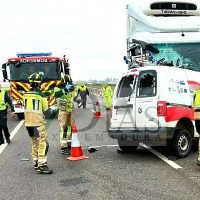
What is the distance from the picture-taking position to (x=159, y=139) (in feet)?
24.2

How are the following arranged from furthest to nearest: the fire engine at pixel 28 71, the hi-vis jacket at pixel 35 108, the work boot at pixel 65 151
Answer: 1. the fire engine at pixel 28 71
2. the work boot at pixel 65 151
3. the hi-vis jacket at pixel 35 108

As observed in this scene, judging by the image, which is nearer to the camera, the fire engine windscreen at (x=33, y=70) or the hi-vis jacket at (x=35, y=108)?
the hi-vis jacket at (x=35, y=108)

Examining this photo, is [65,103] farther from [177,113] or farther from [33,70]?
[33,70]

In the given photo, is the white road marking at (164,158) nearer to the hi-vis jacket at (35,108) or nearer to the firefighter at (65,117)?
the firefighter at (65,117)

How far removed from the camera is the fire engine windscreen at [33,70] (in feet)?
55.4

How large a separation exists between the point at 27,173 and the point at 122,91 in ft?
9.29

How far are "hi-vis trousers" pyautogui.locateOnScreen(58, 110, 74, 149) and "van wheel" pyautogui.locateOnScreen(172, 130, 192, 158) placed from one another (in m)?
2.65

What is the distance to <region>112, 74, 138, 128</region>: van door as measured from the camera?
785 cm

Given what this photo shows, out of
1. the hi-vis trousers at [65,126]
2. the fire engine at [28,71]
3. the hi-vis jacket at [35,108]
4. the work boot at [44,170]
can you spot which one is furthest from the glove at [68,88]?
the fire engine at [28,71]

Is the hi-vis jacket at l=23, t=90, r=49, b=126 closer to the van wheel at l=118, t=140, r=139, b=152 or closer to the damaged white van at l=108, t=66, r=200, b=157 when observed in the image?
the damaged white van at l=108, t=66, r=200, b=157

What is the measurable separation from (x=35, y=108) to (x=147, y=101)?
222cm

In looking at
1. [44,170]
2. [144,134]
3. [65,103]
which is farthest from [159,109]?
[65,103]

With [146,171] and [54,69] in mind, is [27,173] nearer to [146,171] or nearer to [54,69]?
[146,171]

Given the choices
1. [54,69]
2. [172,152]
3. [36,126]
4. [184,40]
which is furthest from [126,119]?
[54,69]
